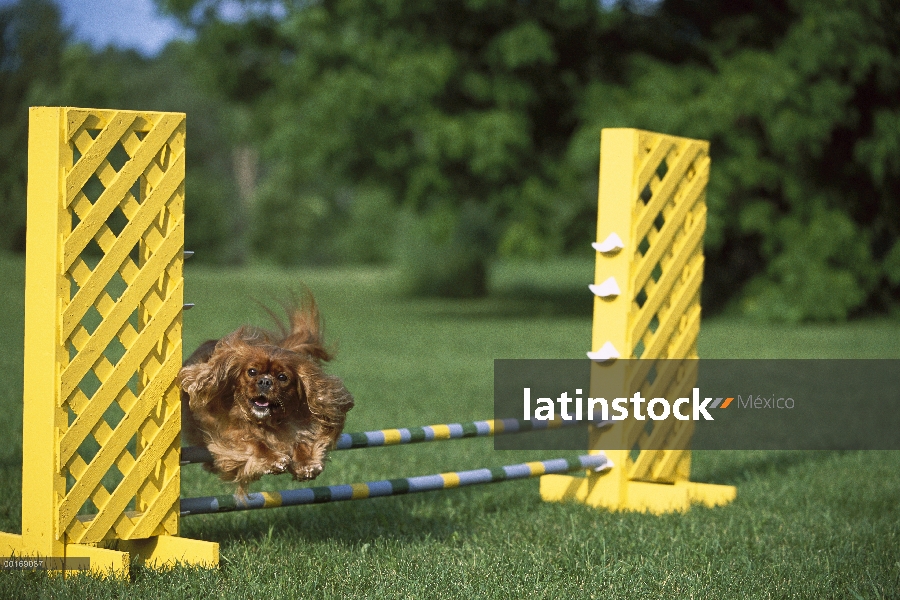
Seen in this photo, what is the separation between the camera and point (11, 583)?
11.4 feet

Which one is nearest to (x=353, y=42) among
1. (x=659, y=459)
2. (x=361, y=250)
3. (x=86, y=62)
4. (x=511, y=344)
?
(x=511, y=344)

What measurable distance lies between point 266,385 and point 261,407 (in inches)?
3.1

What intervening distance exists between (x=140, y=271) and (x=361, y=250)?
1729 inches

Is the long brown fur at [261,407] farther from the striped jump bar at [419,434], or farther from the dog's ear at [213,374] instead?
the striped jump bar at [419,434]

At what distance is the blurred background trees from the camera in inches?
631

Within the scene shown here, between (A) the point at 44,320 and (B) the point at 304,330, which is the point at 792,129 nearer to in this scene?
(B) the point at 304,330

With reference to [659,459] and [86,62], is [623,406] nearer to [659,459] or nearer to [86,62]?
[659,459]

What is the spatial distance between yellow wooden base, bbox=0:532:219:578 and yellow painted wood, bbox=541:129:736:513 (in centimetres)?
218

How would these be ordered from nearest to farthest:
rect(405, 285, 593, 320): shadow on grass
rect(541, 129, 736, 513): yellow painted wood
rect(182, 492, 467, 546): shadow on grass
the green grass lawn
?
the green grass lawn, rect(182, 492, 467, 546): shadow on grass, rect(541, 129, 736, 513): yellow painted wood, rect(405, 285, 593, 320): shadow on grass

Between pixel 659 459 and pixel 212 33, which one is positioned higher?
pixel 212 33

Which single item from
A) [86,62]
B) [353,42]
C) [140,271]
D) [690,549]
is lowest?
[690,549]

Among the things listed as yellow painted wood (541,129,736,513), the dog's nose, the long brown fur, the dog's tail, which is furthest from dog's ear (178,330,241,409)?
yellow painted wood (541,129,736,513)

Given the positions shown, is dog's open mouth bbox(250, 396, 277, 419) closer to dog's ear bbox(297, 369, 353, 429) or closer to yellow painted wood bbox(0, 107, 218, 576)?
dog's ear bbox(297, 369, 353, 429)

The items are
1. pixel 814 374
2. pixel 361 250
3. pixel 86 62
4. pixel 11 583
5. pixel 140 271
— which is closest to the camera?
pixel 11 583
